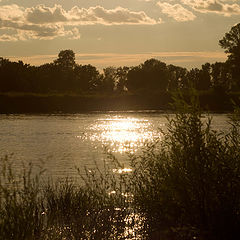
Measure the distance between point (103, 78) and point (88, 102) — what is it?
2481 inches

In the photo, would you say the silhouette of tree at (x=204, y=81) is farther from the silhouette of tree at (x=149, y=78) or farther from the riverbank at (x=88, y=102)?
the riverbank at (x=88, y=102)

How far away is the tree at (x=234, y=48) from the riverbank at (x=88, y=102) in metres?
7.45

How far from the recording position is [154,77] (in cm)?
17338

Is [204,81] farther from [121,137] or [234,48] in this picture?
[121,137]

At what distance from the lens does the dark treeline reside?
123 meters

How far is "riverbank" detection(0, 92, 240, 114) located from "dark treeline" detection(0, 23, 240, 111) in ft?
5.42

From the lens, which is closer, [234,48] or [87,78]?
[234,48]

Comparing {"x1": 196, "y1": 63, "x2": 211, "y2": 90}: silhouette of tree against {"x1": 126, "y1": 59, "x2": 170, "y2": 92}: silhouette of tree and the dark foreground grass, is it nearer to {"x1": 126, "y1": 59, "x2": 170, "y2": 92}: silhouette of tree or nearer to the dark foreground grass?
{"x1": 126, "y1": 59, "x2": 170, "y2": 92}: silhouette of tree

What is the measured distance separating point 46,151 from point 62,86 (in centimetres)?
12122

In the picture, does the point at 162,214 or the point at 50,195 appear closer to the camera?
the point at 162,214

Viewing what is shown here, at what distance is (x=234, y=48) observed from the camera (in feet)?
399

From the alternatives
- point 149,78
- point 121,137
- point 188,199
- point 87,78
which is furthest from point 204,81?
point 188,199

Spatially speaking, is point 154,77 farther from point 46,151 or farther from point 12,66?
point 46,151

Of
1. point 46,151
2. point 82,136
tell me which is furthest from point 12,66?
point 46,151
